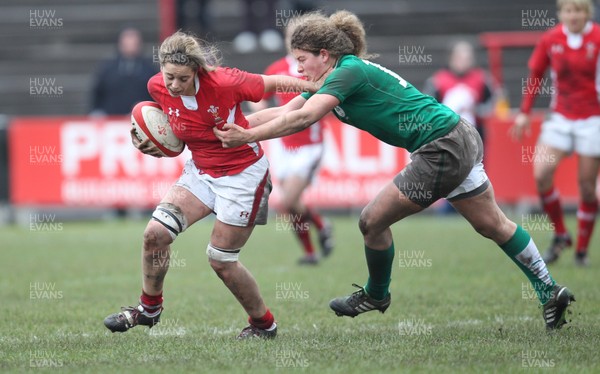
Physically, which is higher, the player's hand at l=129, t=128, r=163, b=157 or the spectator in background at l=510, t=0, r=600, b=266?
the player's hand at l=129, t=128, r=163, b=157

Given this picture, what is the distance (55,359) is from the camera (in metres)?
5.21

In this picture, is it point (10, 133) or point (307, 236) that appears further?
point (10, 133)

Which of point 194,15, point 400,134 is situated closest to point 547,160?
point 400,134

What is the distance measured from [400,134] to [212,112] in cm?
104

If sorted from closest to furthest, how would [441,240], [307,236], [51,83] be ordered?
1. [307,236]
2. [441,240]
3. [51,83]

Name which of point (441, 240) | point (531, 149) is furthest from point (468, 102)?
point (441, 240)

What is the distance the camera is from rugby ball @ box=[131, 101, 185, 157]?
571 cm

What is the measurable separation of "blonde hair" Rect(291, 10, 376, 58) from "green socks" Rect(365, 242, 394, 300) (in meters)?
1.13

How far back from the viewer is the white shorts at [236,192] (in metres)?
5.72

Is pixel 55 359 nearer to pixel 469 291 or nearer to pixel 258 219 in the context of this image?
pixel 258 219

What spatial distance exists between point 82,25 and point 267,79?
43.8 ft

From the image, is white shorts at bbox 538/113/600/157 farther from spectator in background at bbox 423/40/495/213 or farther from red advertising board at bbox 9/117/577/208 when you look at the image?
spectator in background at bbox 423/40/495/213

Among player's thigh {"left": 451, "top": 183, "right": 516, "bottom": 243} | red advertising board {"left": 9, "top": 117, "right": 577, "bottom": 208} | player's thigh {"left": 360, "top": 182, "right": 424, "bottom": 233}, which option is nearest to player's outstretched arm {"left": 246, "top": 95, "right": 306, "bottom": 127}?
player's thigh {"left": 360, "top": 182, "right": 424, "bottom": 233}

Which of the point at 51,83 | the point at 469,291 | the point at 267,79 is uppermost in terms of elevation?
the point at 267,79
